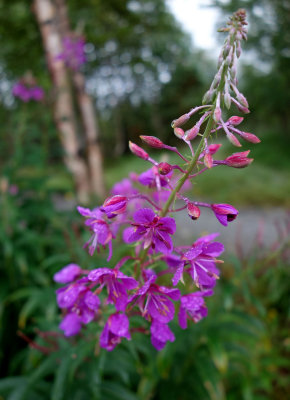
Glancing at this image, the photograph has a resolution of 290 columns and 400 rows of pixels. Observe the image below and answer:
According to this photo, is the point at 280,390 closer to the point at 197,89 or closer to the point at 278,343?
the point at 278,343

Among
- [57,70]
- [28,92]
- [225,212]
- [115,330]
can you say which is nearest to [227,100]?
[225,212]

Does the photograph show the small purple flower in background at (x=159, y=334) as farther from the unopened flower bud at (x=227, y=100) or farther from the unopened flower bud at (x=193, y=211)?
the unopened flower bud at (x=227, y=100)

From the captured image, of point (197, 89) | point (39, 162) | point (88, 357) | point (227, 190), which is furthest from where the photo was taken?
point (197, 89)

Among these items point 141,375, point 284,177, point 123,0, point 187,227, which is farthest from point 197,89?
point 141,375

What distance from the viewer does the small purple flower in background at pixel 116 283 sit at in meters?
1.03

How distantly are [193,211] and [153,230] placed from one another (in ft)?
0.44

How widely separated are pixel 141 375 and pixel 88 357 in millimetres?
680

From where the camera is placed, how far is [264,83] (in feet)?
33.2

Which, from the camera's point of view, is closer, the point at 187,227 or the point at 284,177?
the point at 187,227

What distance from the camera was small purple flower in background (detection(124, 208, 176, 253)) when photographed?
0.97m

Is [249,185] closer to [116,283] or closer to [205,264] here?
[205,264]

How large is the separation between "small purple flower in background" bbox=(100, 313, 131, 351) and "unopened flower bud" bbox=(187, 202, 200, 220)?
0.41m

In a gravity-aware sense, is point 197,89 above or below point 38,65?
below

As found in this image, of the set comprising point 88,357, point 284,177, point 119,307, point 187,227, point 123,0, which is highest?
point 123,0
